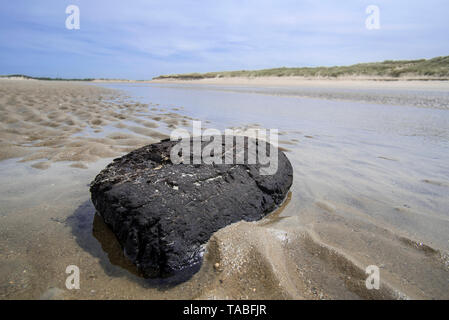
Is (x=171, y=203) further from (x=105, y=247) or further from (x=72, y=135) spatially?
(x=72, y=135)

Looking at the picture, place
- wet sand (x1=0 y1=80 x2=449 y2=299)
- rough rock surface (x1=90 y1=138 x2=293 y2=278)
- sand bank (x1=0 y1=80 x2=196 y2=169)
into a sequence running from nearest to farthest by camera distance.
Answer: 1. wet sand (x1=0 y1=80 x2=449 y2=299)
2. rough rock surface (x1=90 y1=138 x2=293 y2=278)
3. sand bank (x1=0 y1=80 x2=196 y2=169)

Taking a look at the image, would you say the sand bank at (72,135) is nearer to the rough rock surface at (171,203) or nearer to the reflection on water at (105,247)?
the reflection on water at (105,247)

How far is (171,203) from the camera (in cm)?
163

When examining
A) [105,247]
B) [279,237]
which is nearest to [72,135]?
[105,247]

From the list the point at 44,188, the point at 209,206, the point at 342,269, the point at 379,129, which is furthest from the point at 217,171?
the point at 379,129

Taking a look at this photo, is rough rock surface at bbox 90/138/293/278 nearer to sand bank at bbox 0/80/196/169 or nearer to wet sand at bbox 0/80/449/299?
wet sand at bbox 0/80/449/299

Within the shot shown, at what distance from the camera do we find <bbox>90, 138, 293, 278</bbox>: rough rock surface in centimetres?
149

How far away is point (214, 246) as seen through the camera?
1572mm

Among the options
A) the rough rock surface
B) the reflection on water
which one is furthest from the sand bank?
the rough rock surface

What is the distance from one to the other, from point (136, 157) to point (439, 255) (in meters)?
2.39

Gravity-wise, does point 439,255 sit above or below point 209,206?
below

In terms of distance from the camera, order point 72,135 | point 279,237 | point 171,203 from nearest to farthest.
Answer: point 171,203 < point 279,237 < point 72,135

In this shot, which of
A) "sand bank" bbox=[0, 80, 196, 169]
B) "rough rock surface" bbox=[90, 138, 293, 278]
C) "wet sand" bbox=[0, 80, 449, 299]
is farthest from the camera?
"sand bank" bbox=[0, 80, 196, 169]
